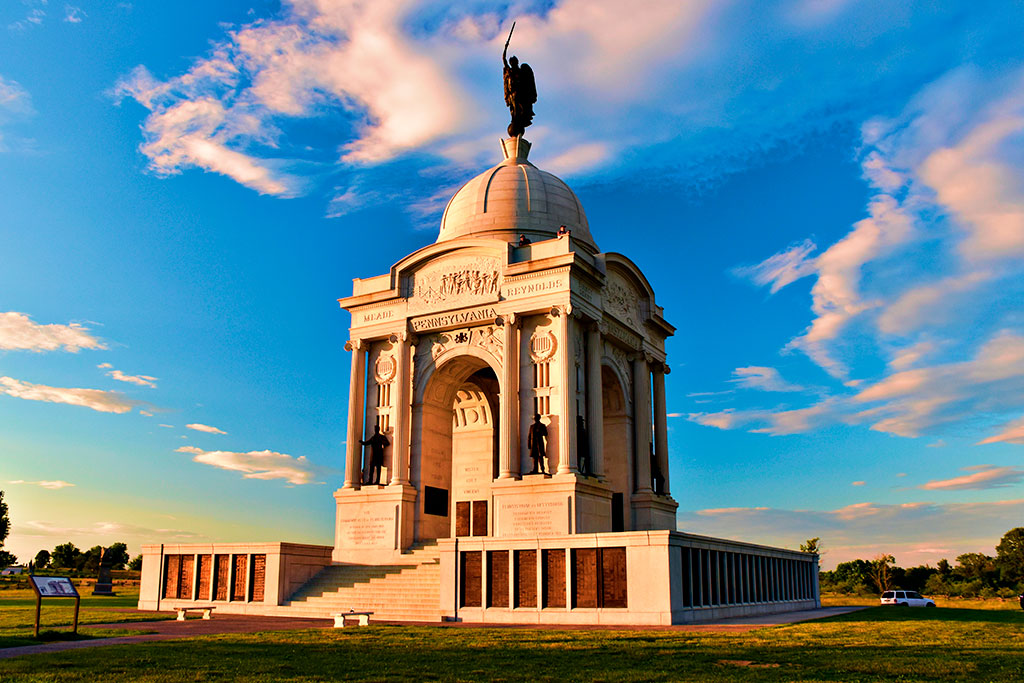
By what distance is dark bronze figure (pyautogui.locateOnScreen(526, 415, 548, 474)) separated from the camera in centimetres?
3578

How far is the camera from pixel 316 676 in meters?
12.9

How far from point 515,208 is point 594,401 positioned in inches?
479

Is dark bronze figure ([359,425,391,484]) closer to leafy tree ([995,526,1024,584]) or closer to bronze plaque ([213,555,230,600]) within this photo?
bronze plaque ([213,555,230,600])

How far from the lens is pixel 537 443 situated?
3578 cm

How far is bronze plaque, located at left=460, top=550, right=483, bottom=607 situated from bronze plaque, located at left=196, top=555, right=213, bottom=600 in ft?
39.6

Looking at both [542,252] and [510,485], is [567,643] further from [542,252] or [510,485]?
[542,252]

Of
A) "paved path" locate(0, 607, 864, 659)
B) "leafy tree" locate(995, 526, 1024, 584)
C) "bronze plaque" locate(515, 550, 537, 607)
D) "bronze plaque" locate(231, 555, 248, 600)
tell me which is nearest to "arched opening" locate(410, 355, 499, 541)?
"bronze plaque" locate(231, 555, 248, 600)

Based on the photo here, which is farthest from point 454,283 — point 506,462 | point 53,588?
point 53,588

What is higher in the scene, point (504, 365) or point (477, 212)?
point (477, 212)

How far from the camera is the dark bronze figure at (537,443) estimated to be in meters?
35.8

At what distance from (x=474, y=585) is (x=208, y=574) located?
1276cm

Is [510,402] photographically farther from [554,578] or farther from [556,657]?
[556,657]

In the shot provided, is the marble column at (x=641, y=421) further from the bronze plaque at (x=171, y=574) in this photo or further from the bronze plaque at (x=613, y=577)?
the bronze plaque at (x=171, y=574)

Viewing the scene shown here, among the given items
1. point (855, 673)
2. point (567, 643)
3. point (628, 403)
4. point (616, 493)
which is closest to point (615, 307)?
point (628, 403)
